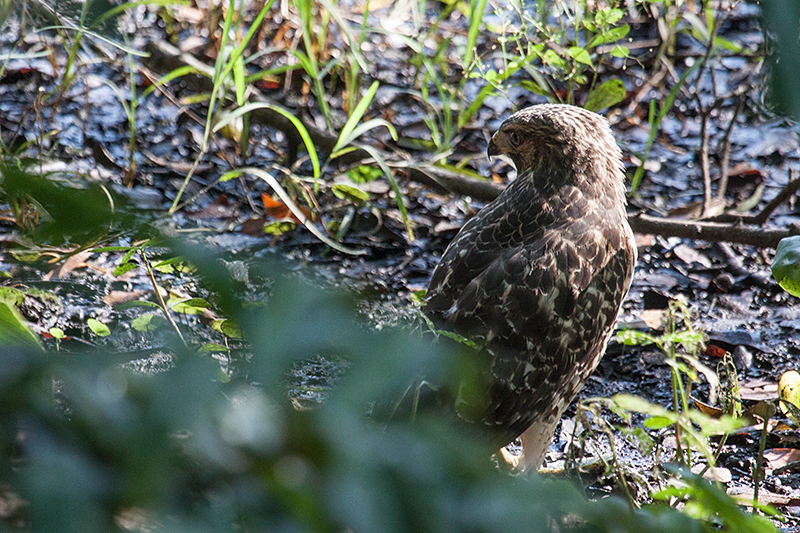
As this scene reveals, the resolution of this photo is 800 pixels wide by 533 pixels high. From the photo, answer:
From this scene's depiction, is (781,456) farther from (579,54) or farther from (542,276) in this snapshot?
(579,54)

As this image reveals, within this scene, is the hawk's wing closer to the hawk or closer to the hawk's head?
the hawk

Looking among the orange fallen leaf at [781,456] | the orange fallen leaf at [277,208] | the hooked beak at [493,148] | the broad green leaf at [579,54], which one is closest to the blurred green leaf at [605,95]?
the broad green leaf at [579,54]

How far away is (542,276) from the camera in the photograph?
2668 mm

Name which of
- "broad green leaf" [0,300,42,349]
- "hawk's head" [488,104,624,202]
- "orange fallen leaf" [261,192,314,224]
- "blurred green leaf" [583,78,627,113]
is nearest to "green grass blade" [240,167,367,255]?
"orange fallen leaf" [261,192,314,224]

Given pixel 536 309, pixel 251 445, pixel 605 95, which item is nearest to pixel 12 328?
pixel 251 445

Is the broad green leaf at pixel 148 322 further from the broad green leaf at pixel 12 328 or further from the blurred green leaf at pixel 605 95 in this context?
the blurred green leaf at pixel 605 95

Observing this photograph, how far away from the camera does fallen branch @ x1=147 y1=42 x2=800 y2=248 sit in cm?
354

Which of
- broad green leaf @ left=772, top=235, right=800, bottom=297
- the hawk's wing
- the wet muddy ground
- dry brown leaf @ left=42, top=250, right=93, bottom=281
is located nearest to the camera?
broad green leaf @ left=772, top=235, right=800, bottom=297

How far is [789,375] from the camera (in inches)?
112

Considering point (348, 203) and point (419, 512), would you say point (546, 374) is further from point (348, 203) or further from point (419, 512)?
point (419, 512)

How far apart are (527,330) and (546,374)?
0.17 metres

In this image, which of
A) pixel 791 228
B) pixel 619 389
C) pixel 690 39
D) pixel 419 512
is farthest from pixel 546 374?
pixel 690 39

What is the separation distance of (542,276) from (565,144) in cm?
68

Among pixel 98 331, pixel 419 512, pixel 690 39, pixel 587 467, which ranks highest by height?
pixel 419 512
